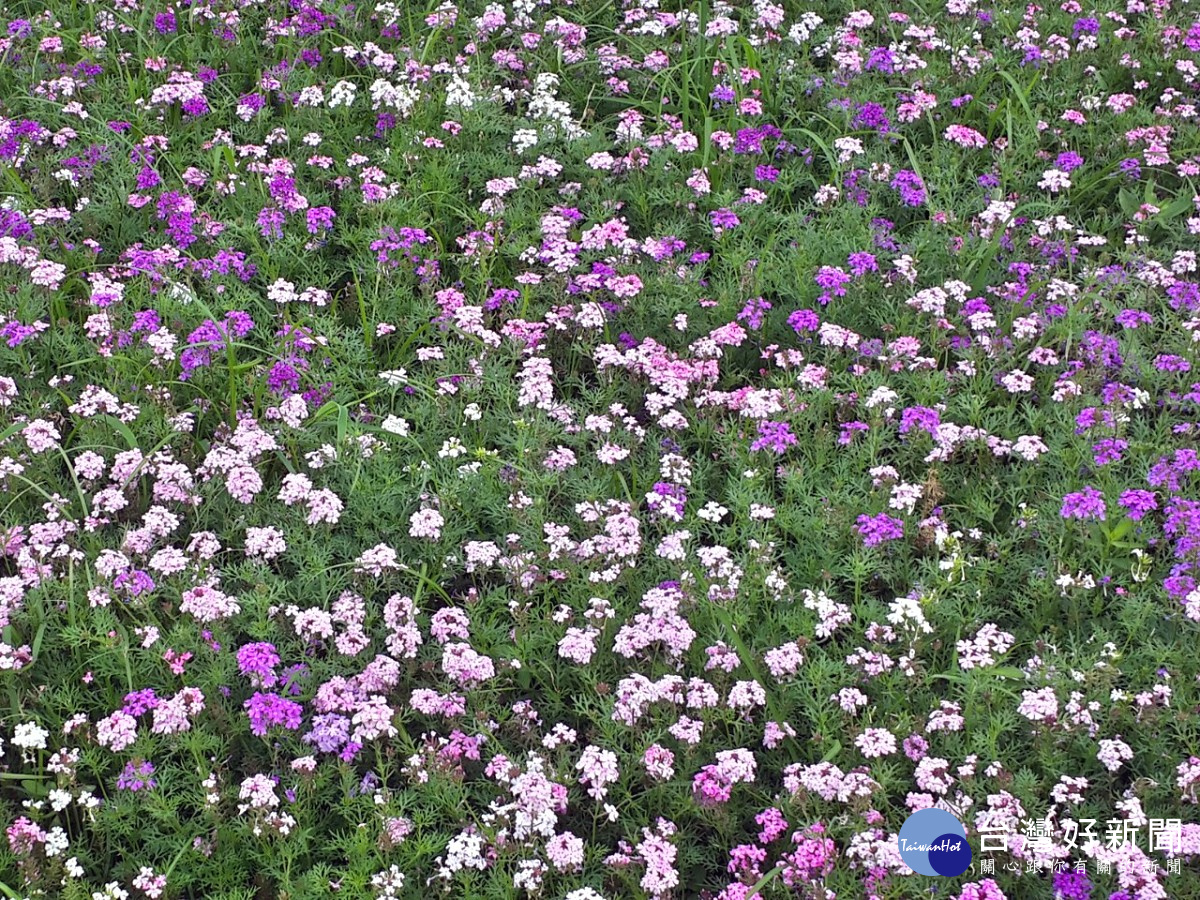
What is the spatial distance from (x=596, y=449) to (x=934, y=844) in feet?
7.82

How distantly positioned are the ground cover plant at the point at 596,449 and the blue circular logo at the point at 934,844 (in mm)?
58

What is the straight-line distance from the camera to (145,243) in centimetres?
682

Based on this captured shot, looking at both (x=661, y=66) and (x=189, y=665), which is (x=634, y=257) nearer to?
(x=661, y=66)

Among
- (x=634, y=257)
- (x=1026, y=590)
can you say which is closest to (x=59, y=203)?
(x=634, y=257)

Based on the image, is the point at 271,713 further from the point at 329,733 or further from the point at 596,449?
the point at 596,449

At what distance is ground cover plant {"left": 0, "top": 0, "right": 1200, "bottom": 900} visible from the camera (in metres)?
4.32

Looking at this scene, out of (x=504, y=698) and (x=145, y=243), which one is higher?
(x=145, y=243)

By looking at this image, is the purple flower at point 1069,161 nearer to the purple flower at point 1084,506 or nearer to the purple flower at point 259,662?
the purple flower at point 1084,506

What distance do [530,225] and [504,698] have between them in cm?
305

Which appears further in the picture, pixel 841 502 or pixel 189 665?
pixel 841 502

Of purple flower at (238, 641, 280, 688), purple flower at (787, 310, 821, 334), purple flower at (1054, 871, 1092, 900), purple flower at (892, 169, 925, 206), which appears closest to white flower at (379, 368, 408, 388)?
purple flower at (238, 641, 280, 688)

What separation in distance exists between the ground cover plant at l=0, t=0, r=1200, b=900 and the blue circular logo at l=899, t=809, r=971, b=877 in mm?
58

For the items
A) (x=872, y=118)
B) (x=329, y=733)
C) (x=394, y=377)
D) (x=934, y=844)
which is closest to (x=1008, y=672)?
(x=934, y=844)

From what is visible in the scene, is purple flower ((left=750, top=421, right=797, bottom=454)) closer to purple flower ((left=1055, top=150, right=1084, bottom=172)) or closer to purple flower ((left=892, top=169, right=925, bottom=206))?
purple flower ((left=892, top=169, right=925, bottom=206))
